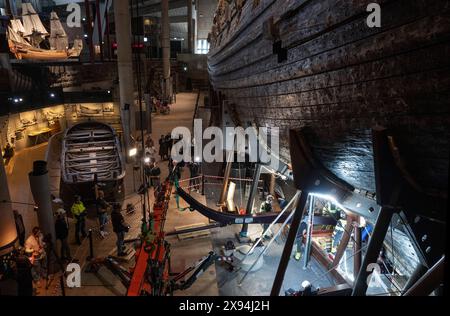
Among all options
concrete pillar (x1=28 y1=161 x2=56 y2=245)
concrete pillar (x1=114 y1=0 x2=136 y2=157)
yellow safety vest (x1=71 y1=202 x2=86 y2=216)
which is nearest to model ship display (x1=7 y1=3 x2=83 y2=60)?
concrete pillar (x1=114 y1=0 x2=136 y2=157)

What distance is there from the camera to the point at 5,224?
17.6 feet

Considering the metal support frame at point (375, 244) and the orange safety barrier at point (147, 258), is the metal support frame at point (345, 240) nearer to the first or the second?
the metal support frame at point (375, 244)

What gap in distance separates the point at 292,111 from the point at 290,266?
3879mm

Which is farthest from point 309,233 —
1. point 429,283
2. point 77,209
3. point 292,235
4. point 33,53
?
point 33,53

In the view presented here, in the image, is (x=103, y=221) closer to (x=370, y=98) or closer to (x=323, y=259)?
(x=323, y=259)

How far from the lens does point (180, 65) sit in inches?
1164

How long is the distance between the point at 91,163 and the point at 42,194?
437cm

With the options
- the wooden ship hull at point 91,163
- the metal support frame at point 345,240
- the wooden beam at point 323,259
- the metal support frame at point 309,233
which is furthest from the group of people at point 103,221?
the metal support frame at point 345,240

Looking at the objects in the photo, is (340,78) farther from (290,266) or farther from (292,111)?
(290,266)

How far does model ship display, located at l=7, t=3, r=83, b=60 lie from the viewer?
63.7 ft

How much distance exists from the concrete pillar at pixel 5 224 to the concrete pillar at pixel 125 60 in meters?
6.77

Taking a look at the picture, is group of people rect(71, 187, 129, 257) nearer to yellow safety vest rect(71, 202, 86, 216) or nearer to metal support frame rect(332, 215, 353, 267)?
yellow safety vest rect(71, 202, 86, 216)
